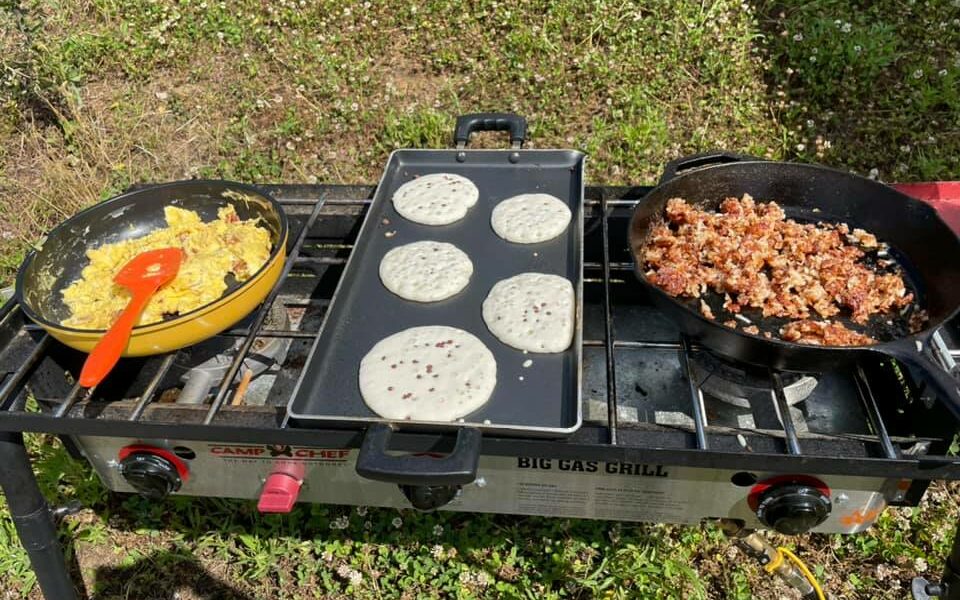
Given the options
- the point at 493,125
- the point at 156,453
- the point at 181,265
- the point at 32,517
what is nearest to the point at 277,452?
the point at 156,453

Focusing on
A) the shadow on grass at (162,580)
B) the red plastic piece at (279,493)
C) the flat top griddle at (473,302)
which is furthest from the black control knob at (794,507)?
the shadow on grass at (162,580)

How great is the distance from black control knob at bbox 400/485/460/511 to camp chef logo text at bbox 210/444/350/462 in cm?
23

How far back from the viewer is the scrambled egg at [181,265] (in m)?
2.19

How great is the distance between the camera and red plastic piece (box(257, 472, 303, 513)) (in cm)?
197

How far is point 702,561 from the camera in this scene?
311cm

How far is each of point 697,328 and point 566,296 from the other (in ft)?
1.57

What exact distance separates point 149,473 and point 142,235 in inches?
38.7

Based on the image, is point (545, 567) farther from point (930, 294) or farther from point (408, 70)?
point (408, 70)

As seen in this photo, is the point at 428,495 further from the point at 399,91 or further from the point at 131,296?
the point at 399,91

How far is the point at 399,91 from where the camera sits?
530cm

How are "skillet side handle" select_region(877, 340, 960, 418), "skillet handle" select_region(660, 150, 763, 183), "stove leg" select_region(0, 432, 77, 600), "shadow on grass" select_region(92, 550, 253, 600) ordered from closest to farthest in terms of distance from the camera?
1. "skillet side handle" select_region(877, 340, 960, 418)
2. "stove leg" select_region(0, 432, 77, 600)
3. "skillet handle" select_region(660, 150, 763, 183)
4. "shadow on grass" select_region(92, 550, 253, 600)

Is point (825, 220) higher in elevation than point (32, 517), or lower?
higher

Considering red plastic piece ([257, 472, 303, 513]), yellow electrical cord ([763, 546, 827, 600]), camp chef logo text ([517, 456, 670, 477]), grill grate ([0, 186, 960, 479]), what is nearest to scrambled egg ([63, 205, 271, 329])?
grill grate ([0, 186, 960, 479])

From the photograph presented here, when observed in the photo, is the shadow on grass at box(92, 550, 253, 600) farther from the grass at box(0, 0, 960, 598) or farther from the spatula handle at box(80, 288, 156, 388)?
the spatula handle at box(80, 288, 156, 388)
